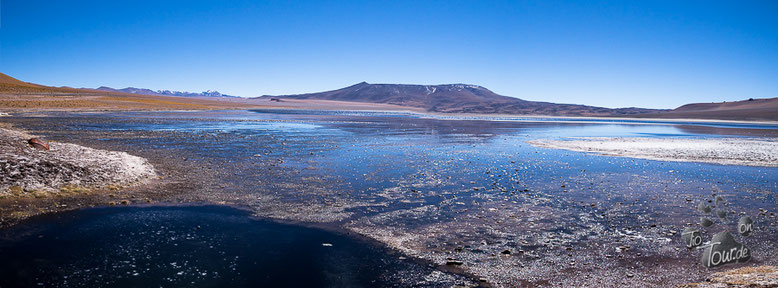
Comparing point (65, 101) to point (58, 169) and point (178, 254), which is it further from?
point (178, 254)

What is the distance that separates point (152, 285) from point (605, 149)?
2401 cm

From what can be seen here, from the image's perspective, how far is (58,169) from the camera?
11.1m

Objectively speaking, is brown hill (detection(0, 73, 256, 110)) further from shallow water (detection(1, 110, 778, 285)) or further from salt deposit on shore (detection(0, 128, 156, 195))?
shallow water (detection(1, 110, 778, 285))

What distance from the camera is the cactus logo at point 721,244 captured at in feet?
22.9

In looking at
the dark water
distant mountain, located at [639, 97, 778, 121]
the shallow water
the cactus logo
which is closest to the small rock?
the shallow water

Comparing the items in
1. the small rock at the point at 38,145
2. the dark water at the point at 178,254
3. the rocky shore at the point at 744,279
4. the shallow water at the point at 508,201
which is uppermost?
the small rock at the point at 38,145

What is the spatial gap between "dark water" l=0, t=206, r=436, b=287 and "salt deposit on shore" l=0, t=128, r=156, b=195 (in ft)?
7.60

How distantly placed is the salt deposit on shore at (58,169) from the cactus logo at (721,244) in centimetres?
1331

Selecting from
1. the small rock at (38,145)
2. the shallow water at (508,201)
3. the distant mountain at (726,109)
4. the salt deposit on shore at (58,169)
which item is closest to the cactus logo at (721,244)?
the shallow water at (508,201)

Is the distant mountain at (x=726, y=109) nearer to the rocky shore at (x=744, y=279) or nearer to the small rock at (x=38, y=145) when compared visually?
the rocky shore at (x=744, y=279)

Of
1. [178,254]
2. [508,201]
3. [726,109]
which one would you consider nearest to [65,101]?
[178,254]

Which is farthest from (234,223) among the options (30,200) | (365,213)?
(30,200)

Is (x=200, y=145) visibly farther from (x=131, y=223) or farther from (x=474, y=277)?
(x=474, y=277)

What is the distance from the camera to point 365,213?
9461 millimetres
